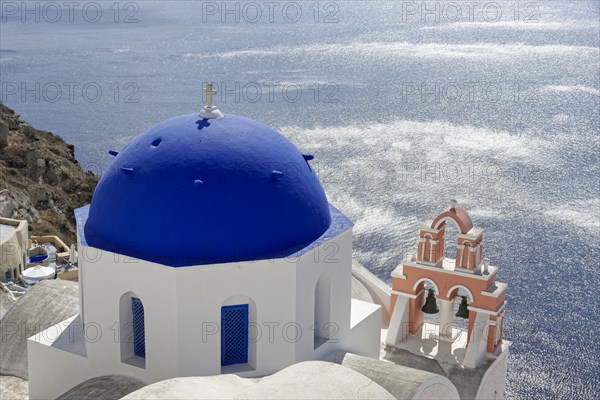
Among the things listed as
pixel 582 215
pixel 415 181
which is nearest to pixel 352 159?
pixel 415 181

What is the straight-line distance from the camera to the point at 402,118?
5650cm

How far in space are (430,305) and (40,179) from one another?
32564 mm

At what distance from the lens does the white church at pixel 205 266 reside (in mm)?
10906

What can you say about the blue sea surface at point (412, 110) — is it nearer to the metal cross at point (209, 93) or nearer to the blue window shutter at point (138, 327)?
the blue window shutter at point (138, 327)

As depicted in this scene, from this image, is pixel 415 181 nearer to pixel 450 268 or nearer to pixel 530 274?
pixel 530 274

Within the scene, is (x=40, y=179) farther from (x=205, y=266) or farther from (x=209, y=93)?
(x=205, y=266)

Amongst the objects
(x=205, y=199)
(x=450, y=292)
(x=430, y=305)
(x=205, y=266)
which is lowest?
(x=430, y=305)

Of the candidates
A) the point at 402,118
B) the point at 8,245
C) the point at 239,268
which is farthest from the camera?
the point at 402,118

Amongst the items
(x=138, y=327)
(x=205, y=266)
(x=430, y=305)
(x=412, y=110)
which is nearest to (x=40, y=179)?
(x=412, y=110)

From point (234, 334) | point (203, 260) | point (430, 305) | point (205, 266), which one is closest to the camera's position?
point (205, 266)

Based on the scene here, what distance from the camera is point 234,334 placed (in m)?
11.3

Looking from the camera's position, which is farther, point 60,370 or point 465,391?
point 465,391

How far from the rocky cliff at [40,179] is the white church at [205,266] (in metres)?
22.7

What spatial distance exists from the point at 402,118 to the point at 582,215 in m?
17.5
